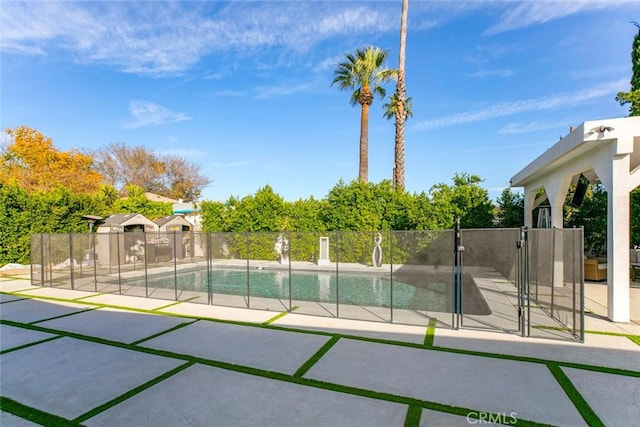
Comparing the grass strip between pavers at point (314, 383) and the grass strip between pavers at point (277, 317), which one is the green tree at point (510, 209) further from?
the grass strip between pavers at point (314, 383)

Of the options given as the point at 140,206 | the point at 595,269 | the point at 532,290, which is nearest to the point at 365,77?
the point at 595,269

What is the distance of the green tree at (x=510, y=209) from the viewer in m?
12.1

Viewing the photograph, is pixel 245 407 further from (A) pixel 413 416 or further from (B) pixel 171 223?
(B) pixel 171 223

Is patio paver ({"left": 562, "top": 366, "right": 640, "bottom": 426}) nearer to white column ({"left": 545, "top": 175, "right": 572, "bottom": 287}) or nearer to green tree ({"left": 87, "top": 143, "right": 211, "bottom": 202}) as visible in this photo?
white column ({"left": 545, "top": 175, "right": 572, "bottom": 287})

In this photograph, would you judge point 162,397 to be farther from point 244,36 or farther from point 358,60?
point 358,60

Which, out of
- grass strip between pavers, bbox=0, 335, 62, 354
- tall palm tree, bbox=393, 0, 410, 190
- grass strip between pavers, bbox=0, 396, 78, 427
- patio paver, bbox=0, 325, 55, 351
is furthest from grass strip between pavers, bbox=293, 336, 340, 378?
tall palm tree, bbox=393, 0, 410, 190

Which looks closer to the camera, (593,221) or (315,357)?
(315,357)

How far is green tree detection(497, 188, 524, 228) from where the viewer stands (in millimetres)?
12062

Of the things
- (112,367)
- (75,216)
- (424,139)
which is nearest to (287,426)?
(112,367)

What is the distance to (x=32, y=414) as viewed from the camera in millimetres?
2912

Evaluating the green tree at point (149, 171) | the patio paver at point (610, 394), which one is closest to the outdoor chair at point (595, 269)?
the patio paver at point (610, 394)

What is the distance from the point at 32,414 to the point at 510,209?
13767 millimetres

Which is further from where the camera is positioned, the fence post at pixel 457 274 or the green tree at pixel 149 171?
the green tree at pixel 149 171

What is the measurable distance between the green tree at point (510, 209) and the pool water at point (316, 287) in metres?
5.24
